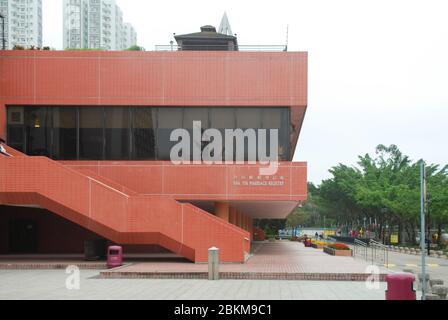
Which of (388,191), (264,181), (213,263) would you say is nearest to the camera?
(213,263)

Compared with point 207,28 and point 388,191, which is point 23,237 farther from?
point 388,191

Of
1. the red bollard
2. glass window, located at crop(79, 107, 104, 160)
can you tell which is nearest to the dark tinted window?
glass window, located at crop(79, 107, 104, 160)

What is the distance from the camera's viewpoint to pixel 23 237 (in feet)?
113

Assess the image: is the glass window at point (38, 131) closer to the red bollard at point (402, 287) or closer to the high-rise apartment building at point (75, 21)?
the red bollard at point (402, 287)

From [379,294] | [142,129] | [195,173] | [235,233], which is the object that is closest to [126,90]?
[142,129]

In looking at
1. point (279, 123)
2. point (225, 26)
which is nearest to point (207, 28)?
point (279, 123)

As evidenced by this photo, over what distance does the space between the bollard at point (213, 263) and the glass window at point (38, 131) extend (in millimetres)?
13756

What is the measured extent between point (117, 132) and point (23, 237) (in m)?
7.78

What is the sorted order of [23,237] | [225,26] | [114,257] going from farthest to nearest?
[225,26], [23,237], [114,257]

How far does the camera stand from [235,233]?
26781 millimetres

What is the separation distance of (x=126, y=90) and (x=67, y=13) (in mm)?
142427

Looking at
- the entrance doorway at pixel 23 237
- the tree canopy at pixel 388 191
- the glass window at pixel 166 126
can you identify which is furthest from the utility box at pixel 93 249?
the tree canopy at pixel 388 191

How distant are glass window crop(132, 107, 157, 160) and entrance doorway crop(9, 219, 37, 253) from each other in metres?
7.14
